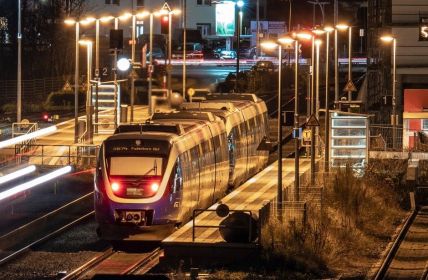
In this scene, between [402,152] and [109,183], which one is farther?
[402,152]

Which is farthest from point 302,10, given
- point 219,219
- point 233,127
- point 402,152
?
point 219,219

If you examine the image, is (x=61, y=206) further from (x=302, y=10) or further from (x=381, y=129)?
(x=302, y=10)

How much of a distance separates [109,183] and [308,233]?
4677 millimetres

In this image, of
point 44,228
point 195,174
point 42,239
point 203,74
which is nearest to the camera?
point 42,239

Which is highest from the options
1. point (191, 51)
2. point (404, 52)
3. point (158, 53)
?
point (191, 51)

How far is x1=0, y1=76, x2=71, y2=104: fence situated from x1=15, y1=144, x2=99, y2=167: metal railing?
25.2 metres

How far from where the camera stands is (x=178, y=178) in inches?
1072

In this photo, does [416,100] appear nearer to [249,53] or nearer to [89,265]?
[89,265]

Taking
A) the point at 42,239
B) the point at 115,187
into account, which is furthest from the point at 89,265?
the point at 42,239

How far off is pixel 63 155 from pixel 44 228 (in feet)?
42.8

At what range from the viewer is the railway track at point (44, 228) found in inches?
1101

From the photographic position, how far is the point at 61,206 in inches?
1380

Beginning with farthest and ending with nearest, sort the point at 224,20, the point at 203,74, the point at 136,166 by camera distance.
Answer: the point at 224,20 → the point at 203,74 → the point at 136,166

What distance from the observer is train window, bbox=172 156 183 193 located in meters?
26.9
